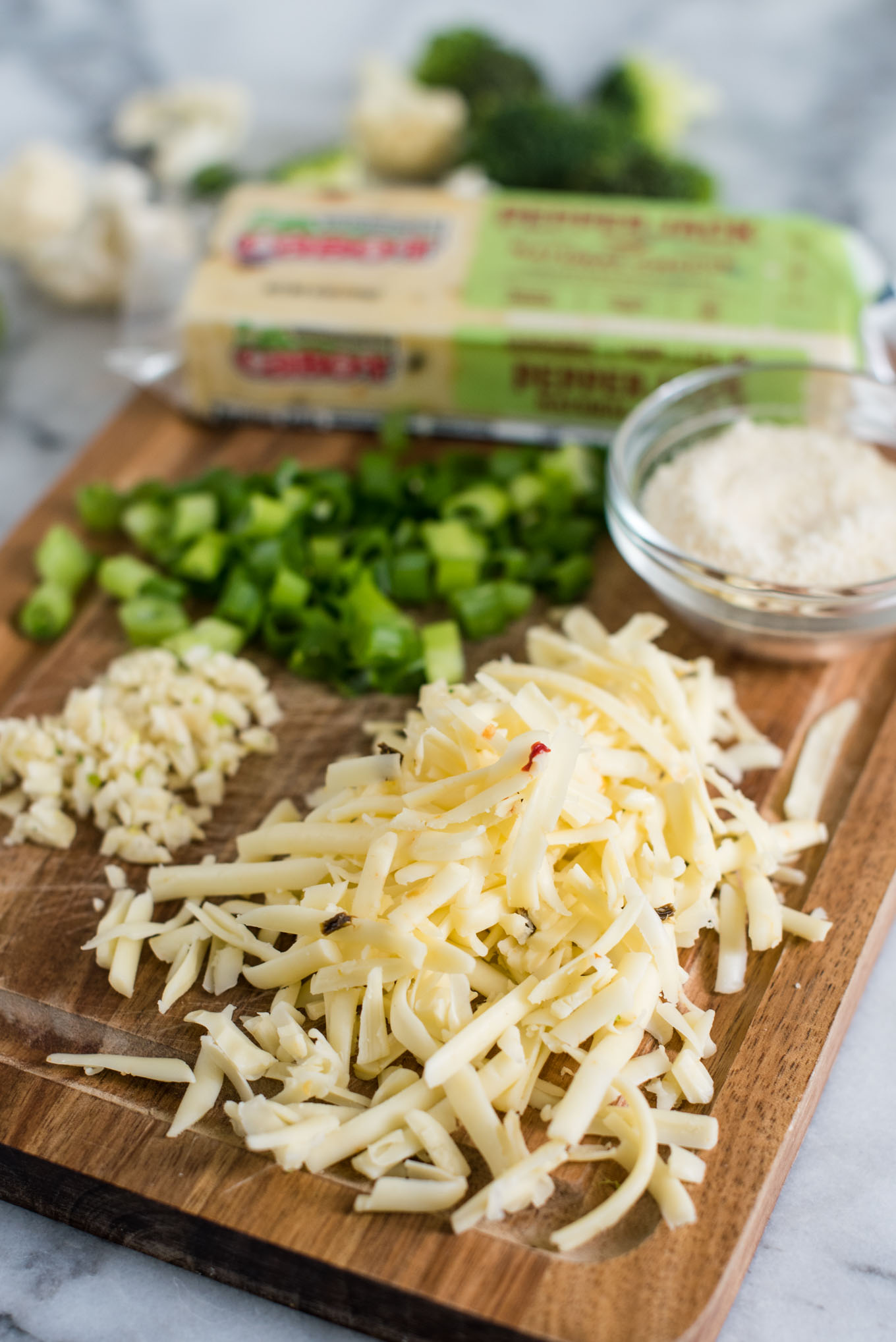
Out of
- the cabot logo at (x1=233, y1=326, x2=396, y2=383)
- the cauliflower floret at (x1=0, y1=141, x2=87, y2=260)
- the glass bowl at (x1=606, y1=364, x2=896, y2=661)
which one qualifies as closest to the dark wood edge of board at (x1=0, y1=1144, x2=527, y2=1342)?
the glass bowl at (x1=606, y1=364, x2=896, y2=661)

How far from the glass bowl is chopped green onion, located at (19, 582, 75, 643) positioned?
101cm

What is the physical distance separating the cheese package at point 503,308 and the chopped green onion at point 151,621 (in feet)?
2.20

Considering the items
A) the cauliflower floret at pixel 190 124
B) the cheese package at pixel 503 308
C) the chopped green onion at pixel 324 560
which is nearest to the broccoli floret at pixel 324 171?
the cauliflower floret at pixel 190 124

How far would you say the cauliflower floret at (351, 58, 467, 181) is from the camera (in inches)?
128

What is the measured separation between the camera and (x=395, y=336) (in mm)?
2578

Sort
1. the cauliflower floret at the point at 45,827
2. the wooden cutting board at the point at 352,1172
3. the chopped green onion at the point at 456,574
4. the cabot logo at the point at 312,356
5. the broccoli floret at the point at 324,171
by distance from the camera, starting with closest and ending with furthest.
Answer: the wooden cutting board at the point at 352,1172
the cauliflower floret at the point at 45,827
the chopped green onion at the point at 456,574
the cabot logo at the point at 312,356
the broccoli floret at the point at 324,171

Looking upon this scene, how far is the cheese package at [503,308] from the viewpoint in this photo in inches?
99.5

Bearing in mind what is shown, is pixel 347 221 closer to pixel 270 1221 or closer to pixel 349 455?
pixel 349 455

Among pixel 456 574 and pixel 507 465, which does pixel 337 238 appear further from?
pixel 456 574

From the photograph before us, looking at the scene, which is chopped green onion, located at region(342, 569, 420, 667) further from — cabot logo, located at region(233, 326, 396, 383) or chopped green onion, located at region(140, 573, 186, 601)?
cabot logo, located at region(233, 326, 396, 383)

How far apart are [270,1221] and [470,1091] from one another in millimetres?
272

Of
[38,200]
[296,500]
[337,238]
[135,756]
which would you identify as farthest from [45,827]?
[38,200]

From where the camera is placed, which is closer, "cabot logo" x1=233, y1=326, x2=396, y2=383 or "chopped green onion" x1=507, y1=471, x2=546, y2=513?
"chopped green onion" x1=507, y1=471, x2=546, y2=513

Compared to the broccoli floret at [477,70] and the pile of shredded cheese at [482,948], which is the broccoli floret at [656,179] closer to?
the broccoli floret at [477,70]
